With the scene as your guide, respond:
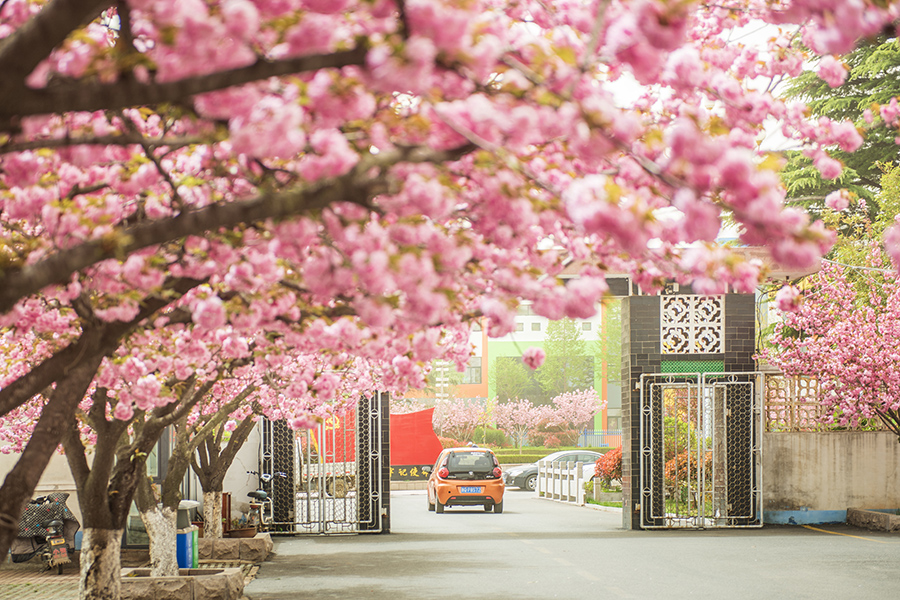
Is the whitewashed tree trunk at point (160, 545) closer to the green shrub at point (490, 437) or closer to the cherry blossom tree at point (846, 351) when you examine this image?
the cherry blossom tree at point (846, 351)

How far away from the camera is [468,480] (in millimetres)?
23422

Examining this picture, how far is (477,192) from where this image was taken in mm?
4355

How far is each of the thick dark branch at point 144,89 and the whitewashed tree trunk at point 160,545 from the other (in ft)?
24.9

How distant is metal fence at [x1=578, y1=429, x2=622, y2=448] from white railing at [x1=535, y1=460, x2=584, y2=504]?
28913mm

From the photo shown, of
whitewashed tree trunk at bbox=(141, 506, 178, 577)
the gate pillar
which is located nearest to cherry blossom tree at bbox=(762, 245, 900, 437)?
the gate pillar

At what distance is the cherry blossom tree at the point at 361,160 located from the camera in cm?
286

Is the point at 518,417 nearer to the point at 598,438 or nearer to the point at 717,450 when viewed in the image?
the point at 598,438

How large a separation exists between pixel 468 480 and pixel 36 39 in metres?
21.3

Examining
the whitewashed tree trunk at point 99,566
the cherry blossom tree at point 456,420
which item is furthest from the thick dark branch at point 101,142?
the cherry blossom tree at point 456,420

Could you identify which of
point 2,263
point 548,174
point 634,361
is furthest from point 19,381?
point 634,361

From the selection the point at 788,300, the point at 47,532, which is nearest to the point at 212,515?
the point at 47,532

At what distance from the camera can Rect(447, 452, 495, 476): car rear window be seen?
76.8ft

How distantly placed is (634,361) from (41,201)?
593 inches

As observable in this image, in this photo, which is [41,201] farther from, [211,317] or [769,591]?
[769,591]
